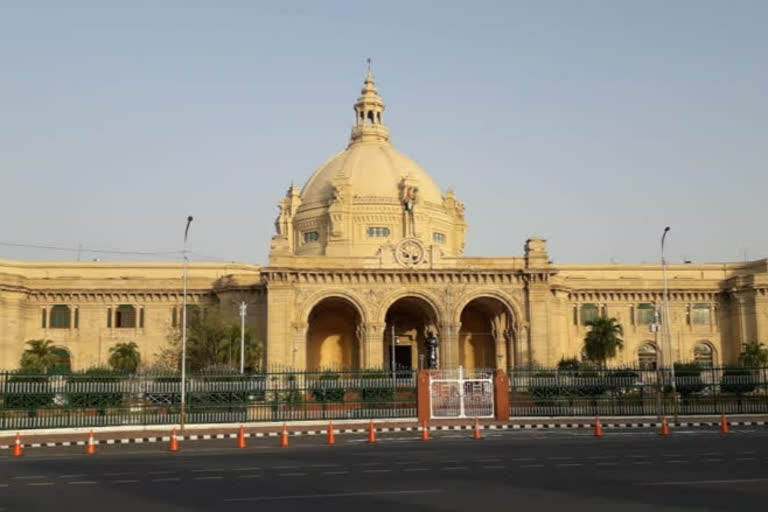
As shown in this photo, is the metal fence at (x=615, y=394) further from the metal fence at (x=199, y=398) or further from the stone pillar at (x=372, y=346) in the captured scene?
the stone pillar at (x=372, y=346)

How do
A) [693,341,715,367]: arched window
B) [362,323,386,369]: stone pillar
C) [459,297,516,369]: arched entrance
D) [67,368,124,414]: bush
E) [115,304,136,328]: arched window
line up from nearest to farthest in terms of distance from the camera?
[67,368,124,414]: bush < [362,323,386,369]: stone pillar < [459,297,516,369]: arched entrance < [115,304,136,328]: arched window < [693,341,715,367]: arched window

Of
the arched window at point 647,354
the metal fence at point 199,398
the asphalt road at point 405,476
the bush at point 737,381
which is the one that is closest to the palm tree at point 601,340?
the arched window at point 647,354

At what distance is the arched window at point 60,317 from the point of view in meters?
68.3

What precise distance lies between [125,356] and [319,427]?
36.1 meters

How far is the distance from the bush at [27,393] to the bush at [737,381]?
27.4 m

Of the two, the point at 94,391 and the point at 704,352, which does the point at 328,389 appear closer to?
the point at 94,391

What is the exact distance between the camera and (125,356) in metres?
64.5

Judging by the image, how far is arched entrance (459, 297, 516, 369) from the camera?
67.0 metres

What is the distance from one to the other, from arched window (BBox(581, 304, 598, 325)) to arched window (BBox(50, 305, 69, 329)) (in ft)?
138

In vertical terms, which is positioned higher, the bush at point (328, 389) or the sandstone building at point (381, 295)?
the sandstone building at point (381, 295)

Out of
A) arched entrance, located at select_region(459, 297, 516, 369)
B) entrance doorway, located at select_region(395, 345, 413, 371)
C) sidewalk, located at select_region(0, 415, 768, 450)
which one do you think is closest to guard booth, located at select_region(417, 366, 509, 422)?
sidewalk, located at select_region(0, 415, 768, 450)

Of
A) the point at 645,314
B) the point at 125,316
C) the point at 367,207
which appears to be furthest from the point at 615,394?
the point at 125,316

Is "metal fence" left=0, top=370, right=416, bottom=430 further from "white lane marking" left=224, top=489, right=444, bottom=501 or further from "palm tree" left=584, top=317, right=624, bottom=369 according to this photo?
"palm tree" left=584, top=317, right=624, bottom=369

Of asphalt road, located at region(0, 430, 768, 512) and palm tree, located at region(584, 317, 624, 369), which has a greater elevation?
palm tree, located at region(584, 317, 624, 369)
